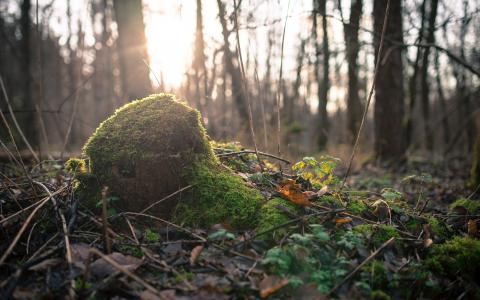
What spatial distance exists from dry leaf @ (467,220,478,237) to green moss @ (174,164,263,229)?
65.8 inches

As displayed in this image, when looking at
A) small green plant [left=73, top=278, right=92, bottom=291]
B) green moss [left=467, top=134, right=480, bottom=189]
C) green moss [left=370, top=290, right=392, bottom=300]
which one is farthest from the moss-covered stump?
green moss [left=467, top=134, right=480, bottom=189]

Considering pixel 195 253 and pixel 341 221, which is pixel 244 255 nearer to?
pixel 195 253

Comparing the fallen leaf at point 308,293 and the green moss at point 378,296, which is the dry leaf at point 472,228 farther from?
the fallen leaf at point 308,293

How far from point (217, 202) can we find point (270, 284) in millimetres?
836

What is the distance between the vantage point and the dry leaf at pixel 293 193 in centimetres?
246

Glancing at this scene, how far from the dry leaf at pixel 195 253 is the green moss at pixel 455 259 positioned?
146 centimetres

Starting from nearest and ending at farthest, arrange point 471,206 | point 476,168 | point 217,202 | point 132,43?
point 217,202 < point 471,206 < point 476,168 < point 132,43

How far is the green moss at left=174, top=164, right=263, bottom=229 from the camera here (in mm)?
2391

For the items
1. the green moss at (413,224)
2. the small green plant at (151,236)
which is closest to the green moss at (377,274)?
the green moss at (413,224)

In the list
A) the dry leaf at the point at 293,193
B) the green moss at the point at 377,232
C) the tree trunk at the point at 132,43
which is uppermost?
the tree trunk at the point at 132,43

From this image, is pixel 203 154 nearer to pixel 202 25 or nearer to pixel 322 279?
pixel 322 279

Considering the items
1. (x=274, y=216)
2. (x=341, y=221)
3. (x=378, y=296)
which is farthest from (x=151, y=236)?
(x=378, y=296)

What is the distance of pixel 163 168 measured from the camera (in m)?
2.50

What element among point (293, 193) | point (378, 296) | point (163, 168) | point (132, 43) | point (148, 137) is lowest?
point (378, 296)
